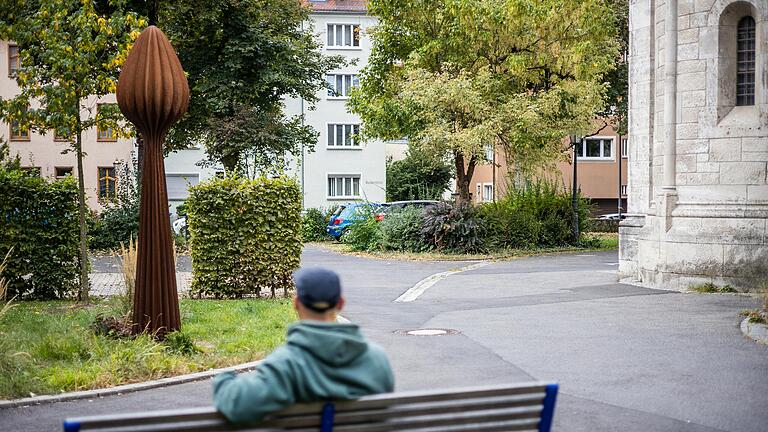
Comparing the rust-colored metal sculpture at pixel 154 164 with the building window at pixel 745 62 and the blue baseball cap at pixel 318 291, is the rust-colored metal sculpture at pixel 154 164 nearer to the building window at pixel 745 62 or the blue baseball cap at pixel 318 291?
the blue baseball cap at pixel 318 291

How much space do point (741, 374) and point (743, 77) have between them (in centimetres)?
1027

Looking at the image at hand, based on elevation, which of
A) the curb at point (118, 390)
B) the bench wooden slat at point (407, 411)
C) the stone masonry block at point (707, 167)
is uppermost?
the stone masonry block at point (707, 167)

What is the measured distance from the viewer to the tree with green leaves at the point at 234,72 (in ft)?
124

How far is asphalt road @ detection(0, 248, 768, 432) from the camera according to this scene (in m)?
8.16

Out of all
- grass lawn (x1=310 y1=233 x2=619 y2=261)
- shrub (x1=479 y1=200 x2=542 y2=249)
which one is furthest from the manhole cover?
shrub (x1=479 y1=200 x2=542 y2=249)

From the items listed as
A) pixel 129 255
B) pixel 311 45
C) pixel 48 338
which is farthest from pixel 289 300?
pixel 311 45

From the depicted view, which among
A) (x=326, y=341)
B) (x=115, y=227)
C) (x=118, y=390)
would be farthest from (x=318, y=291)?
(x=115, y=227)

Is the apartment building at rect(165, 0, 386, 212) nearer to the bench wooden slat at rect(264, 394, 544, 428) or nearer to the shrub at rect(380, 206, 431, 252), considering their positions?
the shrub at rect(380, 206, 431, 252)

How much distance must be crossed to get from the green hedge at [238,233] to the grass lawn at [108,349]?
2.68m

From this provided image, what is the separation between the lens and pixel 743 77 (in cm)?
1873

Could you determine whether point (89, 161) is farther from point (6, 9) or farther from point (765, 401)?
point (765, 401)

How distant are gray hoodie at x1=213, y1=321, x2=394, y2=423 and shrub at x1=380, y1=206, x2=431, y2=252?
2800cm

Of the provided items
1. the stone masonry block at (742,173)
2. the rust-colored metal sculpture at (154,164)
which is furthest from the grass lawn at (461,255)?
the rust-colored metal sculpture at (154,164)

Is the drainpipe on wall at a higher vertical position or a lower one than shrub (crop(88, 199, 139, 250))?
higher
